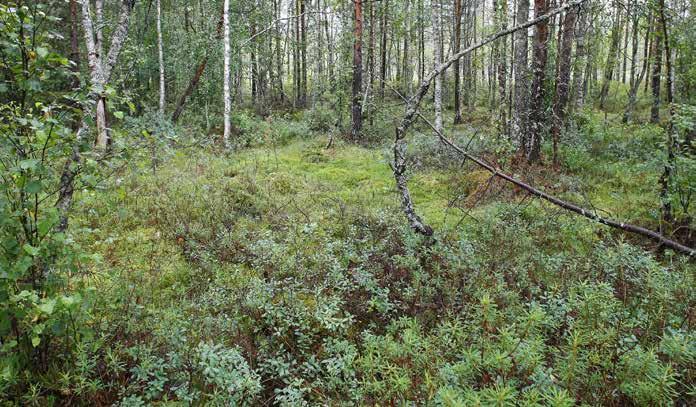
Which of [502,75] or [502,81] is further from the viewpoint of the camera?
[502,75]

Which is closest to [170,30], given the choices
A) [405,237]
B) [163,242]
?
[163,242]

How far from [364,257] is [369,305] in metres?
0.83

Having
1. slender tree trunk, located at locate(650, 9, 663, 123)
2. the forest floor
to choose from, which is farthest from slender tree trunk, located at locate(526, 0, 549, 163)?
slender tree trunk, located at locate(650, 9, 663, 123)

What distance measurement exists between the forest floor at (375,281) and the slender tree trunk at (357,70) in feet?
21.1

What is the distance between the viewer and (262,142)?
49.4 ft

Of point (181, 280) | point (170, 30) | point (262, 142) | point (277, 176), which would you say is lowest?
point (181, 280)

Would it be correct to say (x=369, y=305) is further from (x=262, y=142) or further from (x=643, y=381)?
(x=262, y=142)

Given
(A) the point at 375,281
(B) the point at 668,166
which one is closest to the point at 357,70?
(B) the point at 668,166

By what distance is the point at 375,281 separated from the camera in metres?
4.40

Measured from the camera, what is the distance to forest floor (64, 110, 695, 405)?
9.51 feet

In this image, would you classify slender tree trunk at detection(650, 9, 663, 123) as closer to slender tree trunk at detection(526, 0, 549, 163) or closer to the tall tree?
slender tree trunk at detection(526, 0, 549, 163)

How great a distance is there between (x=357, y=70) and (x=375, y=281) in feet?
40.1

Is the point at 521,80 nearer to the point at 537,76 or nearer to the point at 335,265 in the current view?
the point at 537,76

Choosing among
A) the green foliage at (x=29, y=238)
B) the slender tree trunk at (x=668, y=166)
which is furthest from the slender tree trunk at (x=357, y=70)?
the green foliage at (x=29, y=238)
